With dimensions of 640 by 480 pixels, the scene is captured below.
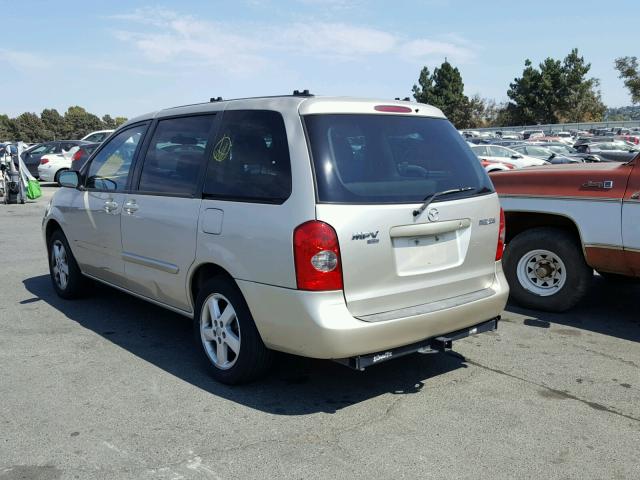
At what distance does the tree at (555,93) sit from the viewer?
73312 mm

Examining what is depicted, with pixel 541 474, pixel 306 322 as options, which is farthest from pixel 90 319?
pixel 541 474

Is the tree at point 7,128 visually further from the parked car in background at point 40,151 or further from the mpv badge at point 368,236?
the mpv badge at point 368,236

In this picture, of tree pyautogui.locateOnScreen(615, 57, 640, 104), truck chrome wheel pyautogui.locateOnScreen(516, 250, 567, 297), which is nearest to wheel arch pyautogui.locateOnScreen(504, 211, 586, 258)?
truck chrome wheel pyautogui.locateOnScreen(516, 250, 567, 297)

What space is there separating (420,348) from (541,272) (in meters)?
2.62

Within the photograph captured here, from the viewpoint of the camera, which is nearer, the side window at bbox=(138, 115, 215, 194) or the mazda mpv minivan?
the mazda mpv minivan

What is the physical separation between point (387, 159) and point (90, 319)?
3274mm

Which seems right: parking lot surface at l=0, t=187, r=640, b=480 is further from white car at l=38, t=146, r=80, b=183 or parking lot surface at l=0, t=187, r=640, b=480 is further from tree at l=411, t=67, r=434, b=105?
tree at l=411, t=67, r=434, b=105

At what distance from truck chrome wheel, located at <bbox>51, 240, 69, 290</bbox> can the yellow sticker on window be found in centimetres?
268

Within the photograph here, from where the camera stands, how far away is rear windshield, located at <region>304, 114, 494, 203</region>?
11.5 ft

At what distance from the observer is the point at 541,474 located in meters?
2.99

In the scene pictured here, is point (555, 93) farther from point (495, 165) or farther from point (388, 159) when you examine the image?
point (388, 159)

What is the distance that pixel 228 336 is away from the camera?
12.9 ft

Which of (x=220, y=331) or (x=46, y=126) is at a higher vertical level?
(x=46, y=126)

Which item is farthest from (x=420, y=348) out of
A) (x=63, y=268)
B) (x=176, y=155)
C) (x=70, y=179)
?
(x=63, y=268)
